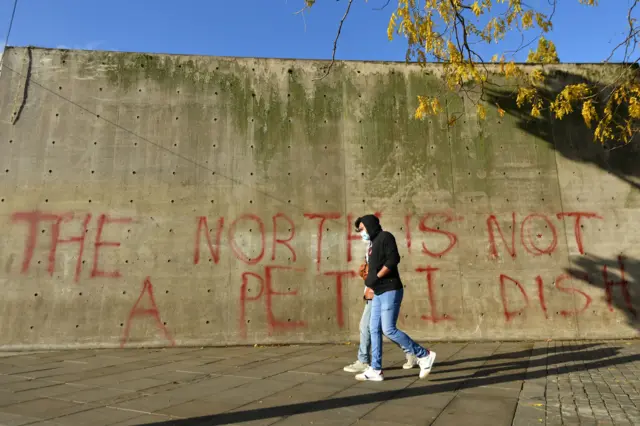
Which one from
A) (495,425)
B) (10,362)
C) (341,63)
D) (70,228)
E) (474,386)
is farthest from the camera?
(341,63)

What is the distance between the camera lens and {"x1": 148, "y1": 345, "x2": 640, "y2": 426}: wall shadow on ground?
3.10m

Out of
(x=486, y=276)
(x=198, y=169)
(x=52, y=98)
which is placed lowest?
(x=486, y=276)

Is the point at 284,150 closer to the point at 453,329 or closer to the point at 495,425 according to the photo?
the point at 453,329

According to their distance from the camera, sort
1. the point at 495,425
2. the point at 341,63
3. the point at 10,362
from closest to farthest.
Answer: the point at 495,425 → the point at 10,362 → the point at 341,63

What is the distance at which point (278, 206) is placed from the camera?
693 centimetres

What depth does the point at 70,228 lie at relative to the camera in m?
6.57

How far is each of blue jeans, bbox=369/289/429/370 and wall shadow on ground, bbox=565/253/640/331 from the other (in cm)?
425

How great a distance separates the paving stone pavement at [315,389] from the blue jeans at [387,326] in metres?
0.28

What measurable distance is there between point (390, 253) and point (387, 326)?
729 millimetres

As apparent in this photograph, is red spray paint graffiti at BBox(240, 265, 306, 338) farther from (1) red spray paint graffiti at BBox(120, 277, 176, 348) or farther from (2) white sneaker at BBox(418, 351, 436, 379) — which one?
(2) white sneaker at BBox(418, 351, 436, 379)

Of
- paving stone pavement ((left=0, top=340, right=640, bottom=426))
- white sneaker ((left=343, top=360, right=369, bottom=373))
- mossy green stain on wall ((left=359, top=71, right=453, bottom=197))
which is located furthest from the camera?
mossy green stain on wall ((left=359, top=71, right=453, bottom=197))

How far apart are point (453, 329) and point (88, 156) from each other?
6731 millimetres

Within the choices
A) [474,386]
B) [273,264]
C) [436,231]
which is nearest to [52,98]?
[273,264]

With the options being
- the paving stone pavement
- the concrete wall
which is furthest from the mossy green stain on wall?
the paving stone pavement
